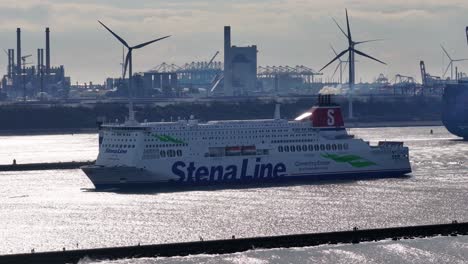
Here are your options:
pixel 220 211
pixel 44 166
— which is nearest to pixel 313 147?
pixel 44 166

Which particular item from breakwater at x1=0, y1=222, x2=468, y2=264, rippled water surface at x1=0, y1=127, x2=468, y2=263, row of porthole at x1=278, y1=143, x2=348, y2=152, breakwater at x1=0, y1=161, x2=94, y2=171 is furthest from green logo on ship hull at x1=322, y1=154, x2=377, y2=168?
breakwater at x1=0, y1=222, x2=468, y2=264

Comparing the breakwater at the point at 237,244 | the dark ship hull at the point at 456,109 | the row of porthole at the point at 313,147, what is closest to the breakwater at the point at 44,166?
the row of porthole at the point at 313,147

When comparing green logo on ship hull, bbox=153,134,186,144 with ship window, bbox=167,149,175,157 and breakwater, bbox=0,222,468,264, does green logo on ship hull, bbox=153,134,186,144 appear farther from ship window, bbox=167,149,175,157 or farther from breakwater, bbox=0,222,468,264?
breakwater, bbox=0,222,468,264

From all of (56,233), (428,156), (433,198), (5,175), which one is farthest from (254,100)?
(56,233)

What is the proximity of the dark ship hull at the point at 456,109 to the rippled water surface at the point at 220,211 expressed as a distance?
1679 inches

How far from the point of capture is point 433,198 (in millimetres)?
63969

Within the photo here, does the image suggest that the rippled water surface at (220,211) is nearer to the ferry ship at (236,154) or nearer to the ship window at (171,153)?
the ferry ship at (236,154)

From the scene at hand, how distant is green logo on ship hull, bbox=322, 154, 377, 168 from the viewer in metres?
78.1

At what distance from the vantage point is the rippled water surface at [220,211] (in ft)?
166

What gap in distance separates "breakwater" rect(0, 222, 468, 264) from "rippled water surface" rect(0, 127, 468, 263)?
618 millimetres

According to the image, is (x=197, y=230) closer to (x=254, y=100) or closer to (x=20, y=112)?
(x=20, y=112)

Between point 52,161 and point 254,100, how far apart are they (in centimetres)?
9883

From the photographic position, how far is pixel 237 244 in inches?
1871

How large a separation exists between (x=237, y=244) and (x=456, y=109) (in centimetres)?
8375
